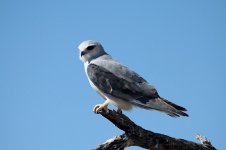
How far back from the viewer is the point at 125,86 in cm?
890

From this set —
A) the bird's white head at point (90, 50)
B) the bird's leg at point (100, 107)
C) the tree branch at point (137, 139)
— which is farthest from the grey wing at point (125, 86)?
the tree branch at point (137, 139)

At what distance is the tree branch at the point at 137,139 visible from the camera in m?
7.82

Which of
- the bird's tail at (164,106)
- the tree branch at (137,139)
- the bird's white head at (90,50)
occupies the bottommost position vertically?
the tree branch at (137,139)

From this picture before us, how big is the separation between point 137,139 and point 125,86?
135 centimetres

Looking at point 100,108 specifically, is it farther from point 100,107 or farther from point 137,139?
point 137,139

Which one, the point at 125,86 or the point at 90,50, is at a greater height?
the point at 90,50

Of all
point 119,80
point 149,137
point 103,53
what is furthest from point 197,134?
point 103,53

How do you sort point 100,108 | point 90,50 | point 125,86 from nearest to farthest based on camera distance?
point 100,108 < point 125,86 < point 90,50

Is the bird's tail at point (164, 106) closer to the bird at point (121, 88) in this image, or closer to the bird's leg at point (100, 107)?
the bird at point (121, 88)

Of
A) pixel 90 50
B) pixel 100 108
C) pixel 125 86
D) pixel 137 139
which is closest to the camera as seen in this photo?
pixel 137 139

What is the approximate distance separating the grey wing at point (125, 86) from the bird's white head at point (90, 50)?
2.51 feet

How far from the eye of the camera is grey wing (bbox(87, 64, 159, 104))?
8805 millimetres

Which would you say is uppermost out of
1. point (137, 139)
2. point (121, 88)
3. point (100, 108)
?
point (121, 88)

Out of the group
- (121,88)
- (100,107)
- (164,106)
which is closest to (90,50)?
(121,88)
